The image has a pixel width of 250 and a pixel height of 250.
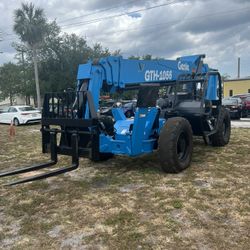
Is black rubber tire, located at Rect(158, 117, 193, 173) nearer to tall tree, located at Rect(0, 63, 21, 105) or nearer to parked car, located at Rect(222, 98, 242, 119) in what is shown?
parked car, located at Rect(222, 98, 242, 119)

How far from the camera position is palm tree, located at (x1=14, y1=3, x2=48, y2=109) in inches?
1260

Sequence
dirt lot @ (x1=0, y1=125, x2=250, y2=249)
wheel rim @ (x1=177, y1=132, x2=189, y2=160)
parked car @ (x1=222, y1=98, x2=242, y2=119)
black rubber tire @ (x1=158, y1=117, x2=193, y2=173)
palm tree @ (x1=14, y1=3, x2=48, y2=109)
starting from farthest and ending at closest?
palm tree @ (x1=14, y1=3, x2=48, y2=109)
parked car @ (x1=222, y1=98, x2=242, y2=119)
wheel rim @ (x1=177, y1=132, x2=189, y2=160)
black rubber tire @ (x1=158, y1=117, x2=193, y2=173)
dirt lot @ (x1=0, y1=125, x2=250, y2=249)

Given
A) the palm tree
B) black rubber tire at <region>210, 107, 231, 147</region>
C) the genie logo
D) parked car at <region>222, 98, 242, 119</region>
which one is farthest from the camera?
the palm tree

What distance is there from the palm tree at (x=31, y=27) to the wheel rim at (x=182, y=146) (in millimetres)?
27171

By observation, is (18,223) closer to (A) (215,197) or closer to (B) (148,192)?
(B) (148,192)

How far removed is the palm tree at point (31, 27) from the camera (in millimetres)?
32000

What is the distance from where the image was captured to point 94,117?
5.59m

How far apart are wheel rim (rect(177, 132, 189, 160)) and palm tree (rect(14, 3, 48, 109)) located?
2717 cm

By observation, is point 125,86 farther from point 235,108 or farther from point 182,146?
point 235,108

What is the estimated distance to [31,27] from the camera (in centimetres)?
3191

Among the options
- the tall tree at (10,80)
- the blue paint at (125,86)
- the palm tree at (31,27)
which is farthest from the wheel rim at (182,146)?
the tall tree at (10,80)

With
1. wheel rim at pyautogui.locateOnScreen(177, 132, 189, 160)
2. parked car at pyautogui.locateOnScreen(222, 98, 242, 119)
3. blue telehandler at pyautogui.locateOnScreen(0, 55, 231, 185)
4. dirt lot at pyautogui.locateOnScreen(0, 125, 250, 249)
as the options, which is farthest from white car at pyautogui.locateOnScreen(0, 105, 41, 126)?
wheel rim at pyautogui.locateOnScreen(177, 132, 189, 160)

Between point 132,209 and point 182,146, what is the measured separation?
258 cm

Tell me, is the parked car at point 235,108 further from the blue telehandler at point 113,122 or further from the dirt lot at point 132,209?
the dirt lot at point 132,209
